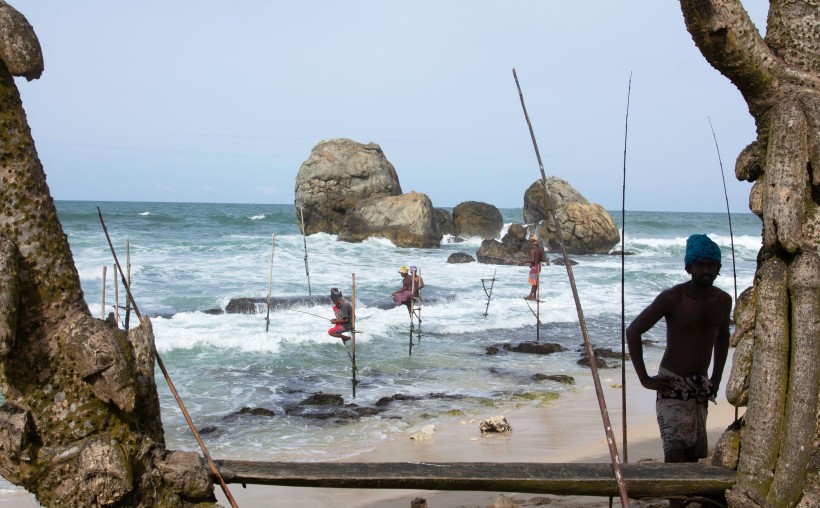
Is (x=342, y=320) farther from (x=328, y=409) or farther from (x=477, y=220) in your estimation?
(x=477, y=220)

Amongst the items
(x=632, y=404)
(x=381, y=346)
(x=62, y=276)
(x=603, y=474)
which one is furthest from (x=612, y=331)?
(x=62, y=276)

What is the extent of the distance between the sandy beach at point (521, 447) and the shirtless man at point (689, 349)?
1195 mm

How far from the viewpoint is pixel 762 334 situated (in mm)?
3416

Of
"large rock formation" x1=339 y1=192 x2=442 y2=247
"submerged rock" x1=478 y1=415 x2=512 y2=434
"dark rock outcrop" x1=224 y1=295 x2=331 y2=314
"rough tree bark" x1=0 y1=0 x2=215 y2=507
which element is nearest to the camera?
"rough tree bark" x1=0 y1=0 x2=215 y2=507

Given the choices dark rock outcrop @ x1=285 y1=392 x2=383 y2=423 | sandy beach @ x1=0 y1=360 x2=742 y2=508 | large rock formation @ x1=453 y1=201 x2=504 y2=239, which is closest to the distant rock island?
large rock formation @ x1=453 y1=201 x2=504 y2=239

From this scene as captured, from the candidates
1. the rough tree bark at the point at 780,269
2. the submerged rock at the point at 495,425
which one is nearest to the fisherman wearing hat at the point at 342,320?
the submerged rock at the point at 495,425

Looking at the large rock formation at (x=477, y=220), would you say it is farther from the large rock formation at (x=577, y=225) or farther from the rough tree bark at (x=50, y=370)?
the rough tree bark at (x=50, y=370)

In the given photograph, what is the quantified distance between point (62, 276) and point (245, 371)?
10600 mm

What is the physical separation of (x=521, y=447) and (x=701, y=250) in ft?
15.5

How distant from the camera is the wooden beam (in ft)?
11.6

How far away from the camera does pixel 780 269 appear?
11.2 feet

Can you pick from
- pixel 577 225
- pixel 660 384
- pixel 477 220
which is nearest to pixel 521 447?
pixel 660 384

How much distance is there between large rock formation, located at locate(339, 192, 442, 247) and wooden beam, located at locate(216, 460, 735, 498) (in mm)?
33708

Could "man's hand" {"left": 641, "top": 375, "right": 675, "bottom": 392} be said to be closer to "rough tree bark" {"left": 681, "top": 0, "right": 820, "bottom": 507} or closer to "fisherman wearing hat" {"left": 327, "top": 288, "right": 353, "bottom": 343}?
"rough tree bark" {"left": 681, "top": 0, "right": 820, "bottom": 507}
